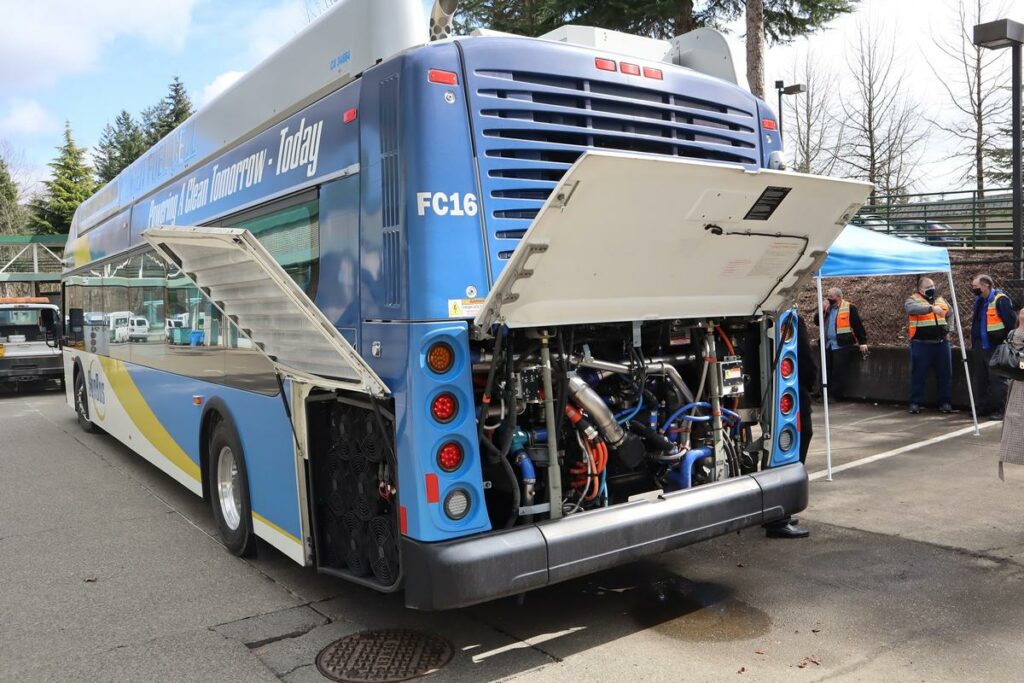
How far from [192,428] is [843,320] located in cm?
1023

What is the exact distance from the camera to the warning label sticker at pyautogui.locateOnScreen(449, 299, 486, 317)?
12.4 feet

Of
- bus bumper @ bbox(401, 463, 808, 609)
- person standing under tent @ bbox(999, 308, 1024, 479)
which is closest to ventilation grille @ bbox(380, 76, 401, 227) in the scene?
bus bumper @ bbox(401, 463, 808, 609)

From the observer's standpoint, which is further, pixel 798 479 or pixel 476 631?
pixel 798 479

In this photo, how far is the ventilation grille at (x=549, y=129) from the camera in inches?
157

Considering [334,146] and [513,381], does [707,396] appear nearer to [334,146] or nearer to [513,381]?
[513,381]

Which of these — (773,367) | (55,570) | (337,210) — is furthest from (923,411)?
(55,570)

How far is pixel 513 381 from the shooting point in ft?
13.1

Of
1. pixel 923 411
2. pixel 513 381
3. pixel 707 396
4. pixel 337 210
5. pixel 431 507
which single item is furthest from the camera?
pixel 923 411

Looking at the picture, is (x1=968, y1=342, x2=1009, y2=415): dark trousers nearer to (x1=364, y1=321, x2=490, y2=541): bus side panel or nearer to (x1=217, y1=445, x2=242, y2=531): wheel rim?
(x1=364, y1=321, x2=490, y2=541): bus side panel

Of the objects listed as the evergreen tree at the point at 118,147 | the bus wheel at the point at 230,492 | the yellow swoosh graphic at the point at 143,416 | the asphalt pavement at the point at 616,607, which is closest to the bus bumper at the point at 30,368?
the yellow swoosh graphic at the point at 143,416

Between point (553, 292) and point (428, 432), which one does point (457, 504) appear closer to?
point (428, 432)

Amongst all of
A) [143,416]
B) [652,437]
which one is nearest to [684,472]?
[652,437]

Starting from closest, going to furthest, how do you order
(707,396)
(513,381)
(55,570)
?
1. (513,381)
2. (707,396)
3. (55,570)

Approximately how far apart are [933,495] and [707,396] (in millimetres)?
3350
